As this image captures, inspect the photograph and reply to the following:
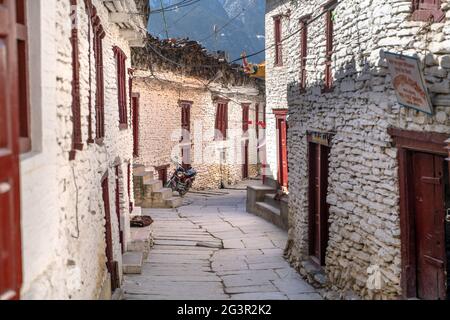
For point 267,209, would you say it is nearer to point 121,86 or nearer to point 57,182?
point 121,86

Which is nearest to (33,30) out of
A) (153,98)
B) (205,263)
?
(205,263)

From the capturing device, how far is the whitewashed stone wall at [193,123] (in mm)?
19188

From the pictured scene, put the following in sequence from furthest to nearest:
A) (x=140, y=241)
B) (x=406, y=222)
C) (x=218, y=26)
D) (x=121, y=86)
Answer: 1. (x=218, y=26)
2. (x=121, y=86)
3. (x=140, y=241)
4. (x=406, y=222)

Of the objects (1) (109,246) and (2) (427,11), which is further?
(1) (109,246)

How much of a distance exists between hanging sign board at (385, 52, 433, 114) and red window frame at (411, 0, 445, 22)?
48 centimetres

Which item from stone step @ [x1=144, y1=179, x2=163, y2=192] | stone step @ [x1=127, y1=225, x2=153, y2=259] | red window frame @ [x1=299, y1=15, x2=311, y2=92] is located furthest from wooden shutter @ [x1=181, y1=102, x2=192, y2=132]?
red window frame @ [x1=299, y1=15, x2=311, y2=92]

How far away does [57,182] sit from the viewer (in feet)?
15.8

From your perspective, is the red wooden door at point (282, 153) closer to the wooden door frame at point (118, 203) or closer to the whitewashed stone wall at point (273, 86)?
the whitewashed stone wall at point (273, 86)

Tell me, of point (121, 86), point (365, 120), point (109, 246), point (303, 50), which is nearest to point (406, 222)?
point (365, 120)

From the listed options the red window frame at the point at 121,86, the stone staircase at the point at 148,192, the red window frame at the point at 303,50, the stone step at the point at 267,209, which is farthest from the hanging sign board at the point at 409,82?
the stone staircase at the point at 148,192

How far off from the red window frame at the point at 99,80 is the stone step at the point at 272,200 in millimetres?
8206

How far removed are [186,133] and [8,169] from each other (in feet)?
62.1

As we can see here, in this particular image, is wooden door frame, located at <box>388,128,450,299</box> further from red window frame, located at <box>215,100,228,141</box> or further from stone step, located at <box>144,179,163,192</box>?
red window frame, located at <box>215,100,228,141</box>
